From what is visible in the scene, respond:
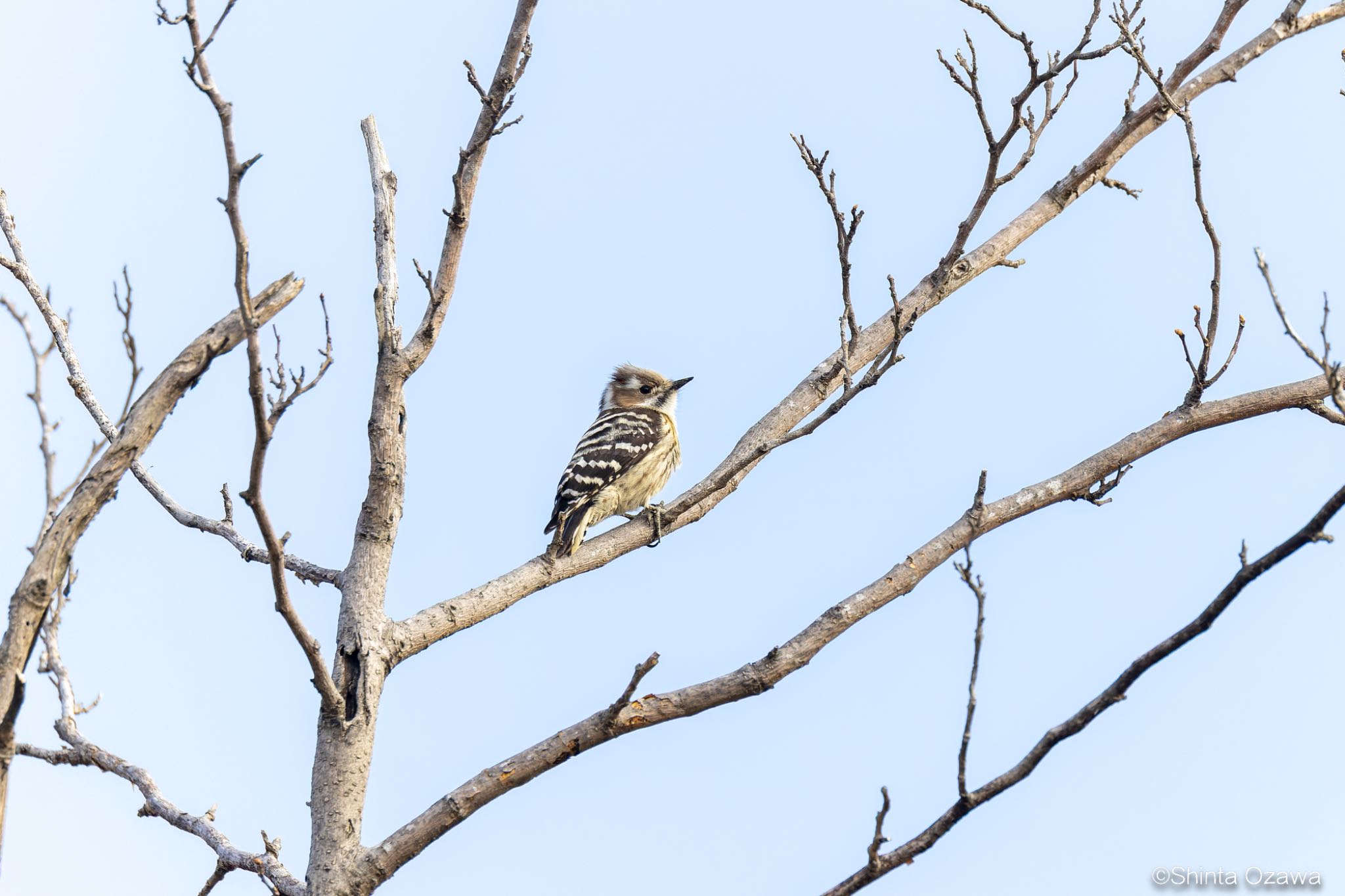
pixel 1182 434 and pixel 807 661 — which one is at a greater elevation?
pixel 1182 434

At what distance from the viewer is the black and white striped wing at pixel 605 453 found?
778 centimetres

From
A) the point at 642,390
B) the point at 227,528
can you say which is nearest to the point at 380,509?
the point at 227,528

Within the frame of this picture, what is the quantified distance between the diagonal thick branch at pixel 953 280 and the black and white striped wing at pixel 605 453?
2.85 ft

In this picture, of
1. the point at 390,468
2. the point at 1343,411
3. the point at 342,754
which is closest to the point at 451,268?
the point at 390,468

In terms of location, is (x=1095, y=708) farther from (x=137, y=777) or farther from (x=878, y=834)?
(x=137, y=777)

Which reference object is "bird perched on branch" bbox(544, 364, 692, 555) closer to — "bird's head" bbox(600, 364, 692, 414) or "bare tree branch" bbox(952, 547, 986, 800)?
"bird's head" bbox(600, 364, 692, 414)

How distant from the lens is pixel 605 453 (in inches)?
332

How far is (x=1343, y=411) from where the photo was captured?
3898mm

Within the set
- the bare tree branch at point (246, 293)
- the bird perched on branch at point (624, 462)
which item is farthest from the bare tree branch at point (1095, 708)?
the bird perched on branch at point (624, 462)

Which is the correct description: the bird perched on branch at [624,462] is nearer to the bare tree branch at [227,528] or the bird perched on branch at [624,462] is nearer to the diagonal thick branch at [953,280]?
the diagonal thick branch at [953,280]

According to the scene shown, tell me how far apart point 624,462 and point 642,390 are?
203cm

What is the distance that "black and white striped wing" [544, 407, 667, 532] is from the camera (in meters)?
7.78

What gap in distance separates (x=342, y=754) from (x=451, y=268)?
2.16 meters

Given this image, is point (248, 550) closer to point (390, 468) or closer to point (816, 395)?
point (390, 468)
